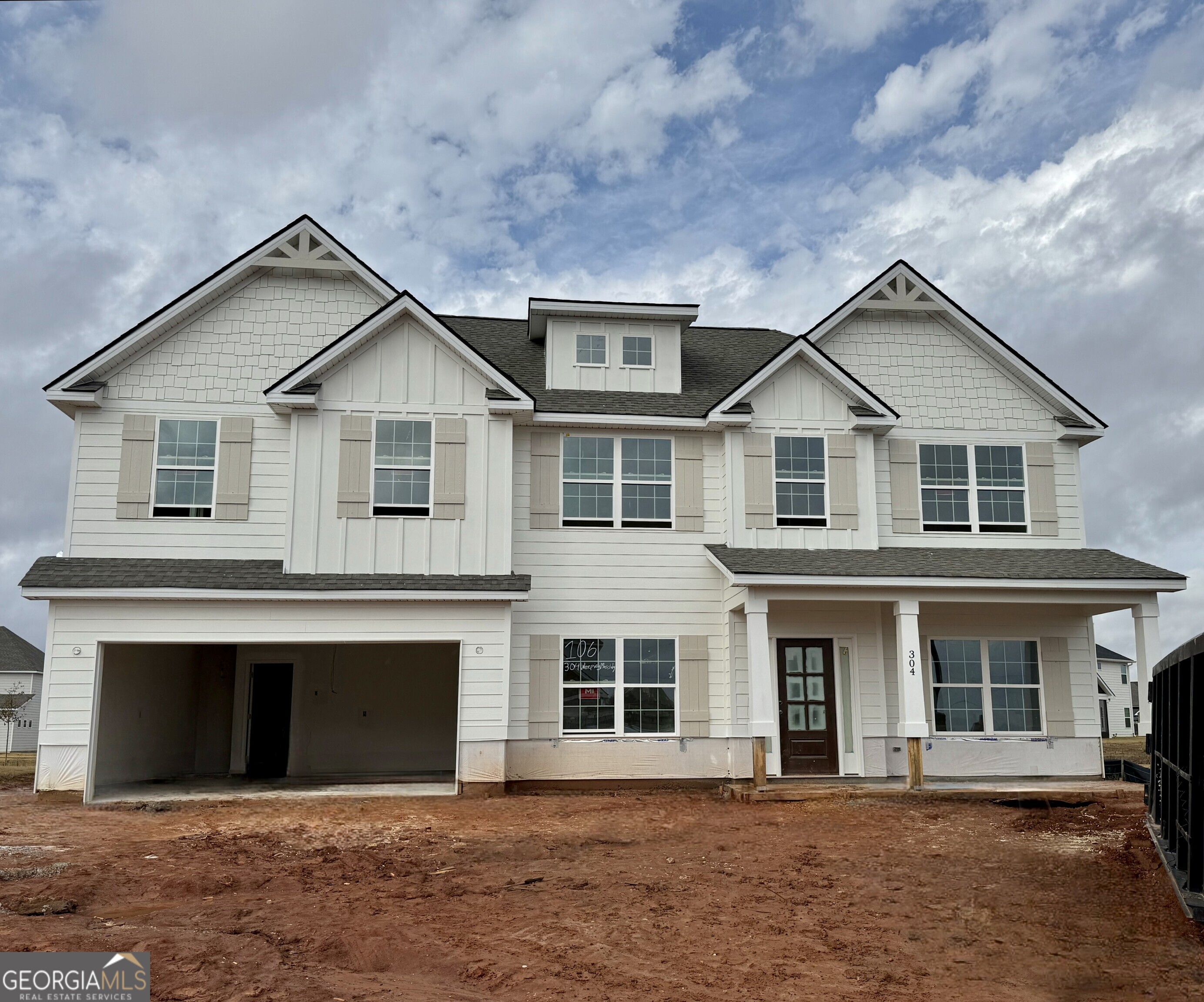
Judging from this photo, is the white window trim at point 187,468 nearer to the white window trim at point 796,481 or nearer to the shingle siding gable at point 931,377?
the white window trim at point 796,481

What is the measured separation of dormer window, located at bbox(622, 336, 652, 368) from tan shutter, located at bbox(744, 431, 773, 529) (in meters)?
2.50

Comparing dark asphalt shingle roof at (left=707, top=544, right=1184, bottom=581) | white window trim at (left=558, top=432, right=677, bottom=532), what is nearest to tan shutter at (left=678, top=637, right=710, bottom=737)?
dark asphalt shingle roof at (left=707, top=544, right=1184, bottom=581)

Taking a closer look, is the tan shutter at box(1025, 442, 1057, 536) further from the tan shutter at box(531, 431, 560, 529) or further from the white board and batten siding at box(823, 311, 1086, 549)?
the tan shutter at box(531, 431, 560, 529)

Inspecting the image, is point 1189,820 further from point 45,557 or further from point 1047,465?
point 45,557

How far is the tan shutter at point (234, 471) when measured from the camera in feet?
54.0

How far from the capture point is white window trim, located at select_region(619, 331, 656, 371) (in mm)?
18609

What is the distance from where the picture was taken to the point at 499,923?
8.00 m

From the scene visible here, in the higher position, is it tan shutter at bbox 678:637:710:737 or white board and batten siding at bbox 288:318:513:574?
white board and batten siding at bbox 288:318:513:574

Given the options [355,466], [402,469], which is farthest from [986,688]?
[355,466]

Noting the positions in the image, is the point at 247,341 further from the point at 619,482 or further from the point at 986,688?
the point at 986,688

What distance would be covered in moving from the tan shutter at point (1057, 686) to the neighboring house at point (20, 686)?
34132mm

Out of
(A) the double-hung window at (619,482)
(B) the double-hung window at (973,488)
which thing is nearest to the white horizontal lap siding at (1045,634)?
(B) the double-hung window at (973,488)

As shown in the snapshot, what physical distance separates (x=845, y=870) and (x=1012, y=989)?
3.56 m

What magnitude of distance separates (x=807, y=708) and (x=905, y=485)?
4325mm
